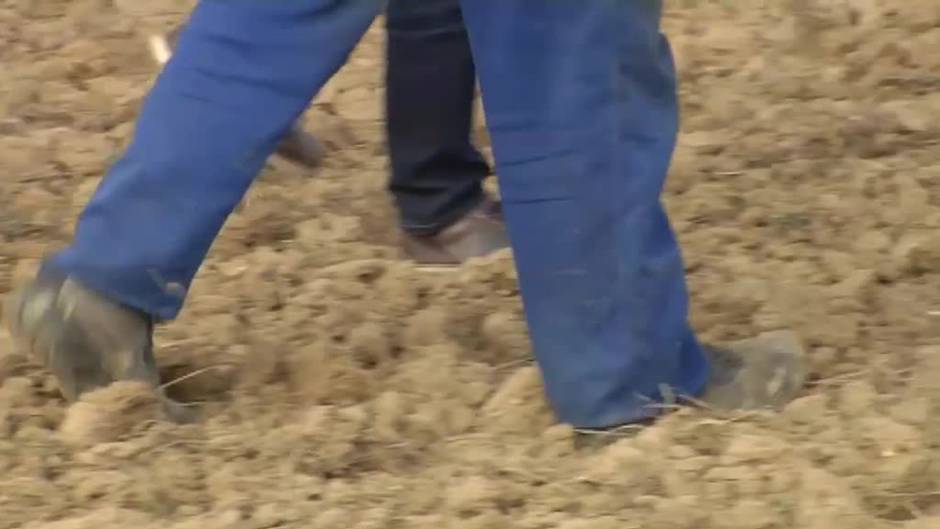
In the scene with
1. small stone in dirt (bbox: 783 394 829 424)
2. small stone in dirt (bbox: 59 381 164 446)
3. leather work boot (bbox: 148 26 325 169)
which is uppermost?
small stone in dirt (bbox: 59 381 164 446)

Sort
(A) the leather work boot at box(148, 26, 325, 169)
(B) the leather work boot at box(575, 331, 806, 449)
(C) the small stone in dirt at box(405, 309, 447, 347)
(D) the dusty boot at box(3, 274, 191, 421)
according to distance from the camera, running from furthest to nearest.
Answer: (A) the leather work boot at box(148, 26, 325, 169), (C) the small stone in dirt at box(405, 309, 447, 347), (B) the leather work boot at box(575, 331, 806, 449), (D) the dusty boot at box(3, 274, 191, 421)

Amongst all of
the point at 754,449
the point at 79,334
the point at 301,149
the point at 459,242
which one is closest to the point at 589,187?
the point at 754,449

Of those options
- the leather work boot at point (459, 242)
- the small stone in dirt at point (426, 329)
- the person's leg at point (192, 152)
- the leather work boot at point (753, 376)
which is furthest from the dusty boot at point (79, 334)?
the leather work boot at point (459, 242)

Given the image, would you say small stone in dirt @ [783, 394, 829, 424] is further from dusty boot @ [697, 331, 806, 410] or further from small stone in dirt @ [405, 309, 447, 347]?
small stone in dirt @ [405, 309, 447, 347]

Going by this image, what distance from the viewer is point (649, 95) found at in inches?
54.3

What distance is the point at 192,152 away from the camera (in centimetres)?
137

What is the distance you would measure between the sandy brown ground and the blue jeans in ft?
0.38

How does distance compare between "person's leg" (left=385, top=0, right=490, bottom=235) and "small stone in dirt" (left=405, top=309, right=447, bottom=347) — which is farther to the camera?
"person's leg" (left=385, top=0, right=490, bottom=235)

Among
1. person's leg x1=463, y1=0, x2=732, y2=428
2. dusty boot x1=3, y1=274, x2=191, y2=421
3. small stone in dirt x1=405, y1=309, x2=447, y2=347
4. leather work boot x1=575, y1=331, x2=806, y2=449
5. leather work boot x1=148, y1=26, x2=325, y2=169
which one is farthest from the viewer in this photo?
leather work boot x1=148, y1=26, x2=325, y2=169

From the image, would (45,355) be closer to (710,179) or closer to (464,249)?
(464,249)

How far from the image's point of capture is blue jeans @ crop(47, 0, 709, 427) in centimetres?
133

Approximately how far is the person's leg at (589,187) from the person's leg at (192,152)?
0.16m

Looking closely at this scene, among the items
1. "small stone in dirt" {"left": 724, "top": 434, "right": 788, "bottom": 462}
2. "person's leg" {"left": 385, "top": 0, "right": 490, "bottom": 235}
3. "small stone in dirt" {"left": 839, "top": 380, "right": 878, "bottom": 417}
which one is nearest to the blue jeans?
"small stone in dirt" {"left": 724, "top": 434, "right": 788, "bottom": 462}

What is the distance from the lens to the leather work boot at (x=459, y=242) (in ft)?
6.37
